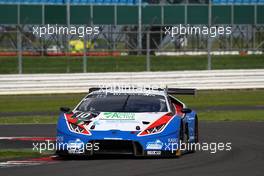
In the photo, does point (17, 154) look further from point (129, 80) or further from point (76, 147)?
point (129, 80)

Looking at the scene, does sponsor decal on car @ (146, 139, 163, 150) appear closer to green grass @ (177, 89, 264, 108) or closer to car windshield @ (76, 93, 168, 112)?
car windshield @ (76, 93, 168, 112)

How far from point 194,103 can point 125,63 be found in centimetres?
611

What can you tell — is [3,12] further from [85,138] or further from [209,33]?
[85,138]

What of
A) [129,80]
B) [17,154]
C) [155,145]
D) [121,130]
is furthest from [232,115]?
[121,130]

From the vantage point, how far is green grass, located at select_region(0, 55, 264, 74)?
32406 millimetres

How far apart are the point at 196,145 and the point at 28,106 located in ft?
44.7

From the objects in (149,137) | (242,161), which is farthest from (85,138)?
(242,161)

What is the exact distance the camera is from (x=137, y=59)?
33.2m

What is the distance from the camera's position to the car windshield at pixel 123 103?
42.4ft

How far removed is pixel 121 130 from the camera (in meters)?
12.1
